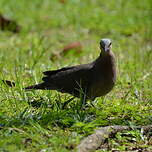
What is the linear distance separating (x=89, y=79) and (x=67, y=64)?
2295 mm

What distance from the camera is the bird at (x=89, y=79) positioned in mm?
4930

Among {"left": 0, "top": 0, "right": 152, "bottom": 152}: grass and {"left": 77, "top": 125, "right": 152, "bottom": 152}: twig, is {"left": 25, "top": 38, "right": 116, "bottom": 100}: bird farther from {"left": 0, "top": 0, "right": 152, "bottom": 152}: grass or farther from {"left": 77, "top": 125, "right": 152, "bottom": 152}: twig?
{"left": 77, "top": 125, "right": 152, "bottom": 152}: twig

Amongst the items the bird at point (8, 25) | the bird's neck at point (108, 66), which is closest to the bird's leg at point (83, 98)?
the bird's neck at point (108, 66)

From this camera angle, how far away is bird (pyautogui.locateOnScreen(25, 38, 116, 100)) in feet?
16.2

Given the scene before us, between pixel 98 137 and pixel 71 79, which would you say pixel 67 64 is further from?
pixel 98 137

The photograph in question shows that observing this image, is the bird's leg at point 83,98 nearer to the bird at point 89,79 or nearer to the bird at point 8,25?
the bird at point 89,79

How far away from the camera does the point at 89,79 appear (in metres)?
4.99

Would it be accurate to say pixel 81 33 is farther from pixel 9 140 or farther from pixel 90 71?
pixel 9 140

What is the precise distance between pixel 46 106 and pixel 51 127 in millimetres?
502

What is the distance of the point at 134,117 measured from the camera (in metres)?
4.62

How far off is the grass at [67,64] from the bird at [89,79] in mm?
142

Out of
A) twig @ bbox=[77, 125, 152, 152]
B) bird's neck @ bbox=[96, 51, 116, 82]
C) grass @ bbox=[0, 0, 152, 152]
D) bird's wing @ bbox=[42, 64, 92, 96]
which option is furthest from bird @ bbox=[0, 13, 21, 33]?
twig @ bbox=[77, 125, 152, 152]

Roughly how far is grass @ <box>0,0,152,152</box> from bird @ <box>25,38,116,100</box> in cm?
14

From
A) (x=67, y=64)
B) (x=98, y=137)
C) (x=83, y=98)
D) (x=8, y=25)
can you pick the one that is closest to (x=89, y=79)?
(x=83, y=98)
